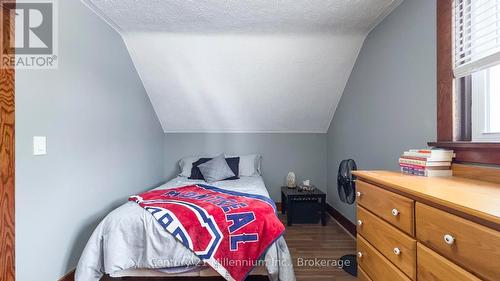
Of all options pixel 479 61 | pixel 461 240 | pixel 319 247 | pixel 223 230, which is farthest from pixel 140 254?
pixel 479 61

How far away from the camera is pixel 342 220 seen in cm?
294

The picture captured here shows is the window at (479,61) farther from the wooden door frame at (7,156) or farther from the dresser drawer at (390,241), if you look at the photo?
the wooden door frame at (7,156)

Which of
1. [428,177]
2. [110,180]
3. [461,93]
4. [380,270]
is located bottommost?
[380,270]

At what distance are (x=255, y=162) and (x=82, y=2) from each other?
2.66 meters

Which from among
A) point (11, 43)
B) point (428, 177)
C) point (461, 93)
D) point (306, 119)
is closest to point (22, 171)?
point (11, 43)

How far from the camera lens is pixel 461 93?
4.57 feet

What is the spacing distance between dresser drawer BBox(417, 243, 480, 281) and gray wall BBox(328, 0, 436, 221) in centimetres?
100

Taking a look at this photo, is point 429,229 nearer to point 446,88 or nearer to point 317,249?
point 446,88

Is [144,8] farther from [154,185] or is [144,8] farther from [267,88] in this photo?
[154,185]

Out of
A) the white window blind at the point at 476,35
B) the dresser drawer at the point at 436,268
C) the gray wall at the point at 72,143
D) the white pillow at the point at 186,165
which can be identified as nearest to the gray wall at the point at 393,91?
the white window blind at the point at 476,35

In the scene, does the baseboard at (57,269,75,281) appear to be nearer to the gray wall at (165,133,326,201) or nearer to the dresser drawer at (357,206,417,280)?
the gray wall at (165,133,326,201)

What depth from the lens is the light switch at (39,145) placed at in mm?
1519

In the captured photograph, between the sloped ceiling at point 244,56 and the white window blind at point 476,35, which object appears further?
the sloped ceiling at point 244,56

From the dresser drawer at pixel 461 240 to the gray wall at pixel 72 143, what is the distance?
2148mm
